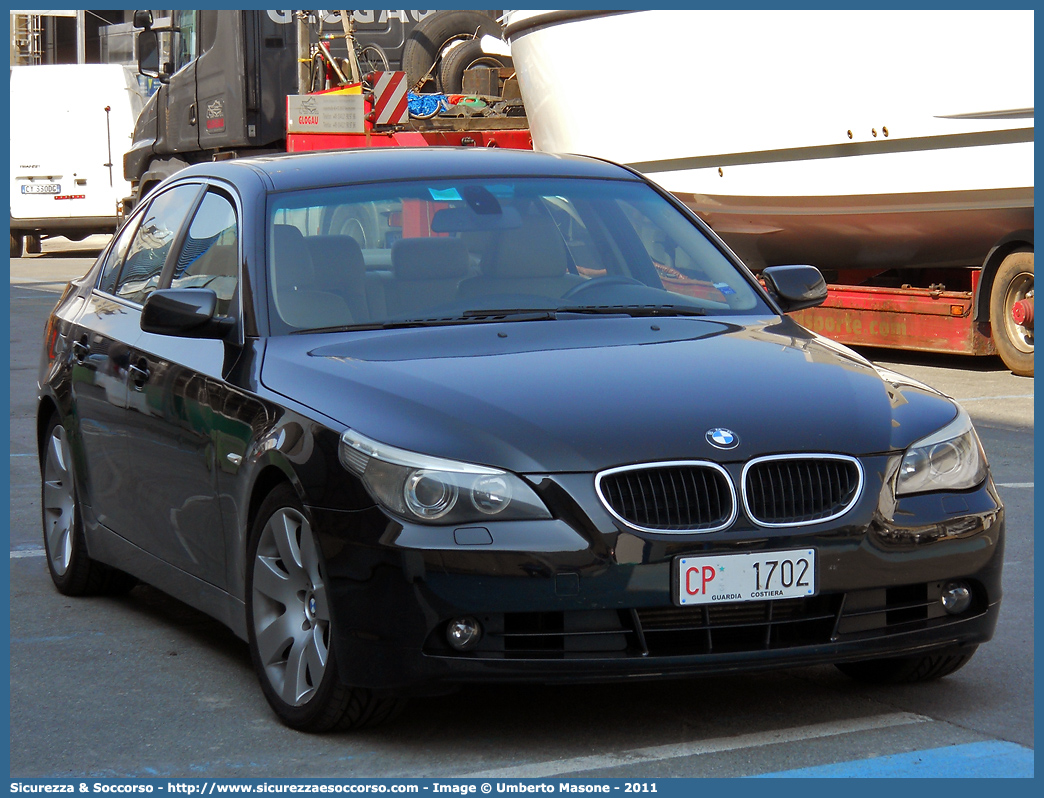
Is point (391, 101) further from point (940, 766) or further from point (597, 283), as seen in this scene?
point (940, 766)

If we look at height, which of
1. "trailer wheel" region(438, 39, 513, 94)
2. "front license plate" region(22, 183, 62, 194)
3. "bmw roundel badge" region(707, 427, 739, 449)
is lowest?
"bmw roundel badge" region(707, 427, 739, 449)

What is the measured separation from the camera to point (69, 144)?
93.6 ft

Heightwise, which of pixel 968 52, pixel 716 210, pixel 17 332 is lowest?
pixel 17 332

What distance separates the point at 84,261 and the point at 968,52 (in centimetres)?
2100

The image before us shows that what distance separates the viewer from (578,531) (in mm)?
3902

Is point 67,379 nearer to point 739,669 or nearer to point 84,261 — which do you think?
point 739,669

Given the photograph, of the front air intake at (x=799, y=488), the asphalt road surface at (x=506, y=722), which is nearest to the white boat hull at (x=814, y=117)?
the asphalt road surface at (x=506, y=722)

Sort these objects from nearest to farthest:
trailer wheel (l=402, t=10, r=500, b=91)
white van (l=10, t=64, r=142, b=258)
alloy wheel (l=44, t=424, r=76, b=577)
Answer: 1. alloy wheel (l=44, t=424, r=76, b=577)
2. trailer wheel (l=402, t=10, r=500, b=91)
3. white van (l=10, t=64, r=142, b=258)

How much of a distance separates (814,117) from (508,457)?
9805mm

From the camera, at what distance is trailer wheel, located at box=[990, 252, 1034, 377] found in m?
12.1

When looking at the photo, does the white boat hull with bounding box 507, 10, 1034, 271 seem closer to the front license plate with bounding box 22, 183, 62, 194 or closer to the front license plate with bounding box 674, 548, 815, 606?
the front license plate with bounding box 674, 548, 815, 606

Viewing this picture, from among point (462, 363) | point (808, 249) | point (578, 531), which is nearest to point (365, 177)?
point (462, 363)

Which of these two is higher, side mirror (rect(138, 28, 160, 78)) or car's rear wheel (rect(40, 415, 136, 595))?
side mirror (rect(138, 28, 160, 78))

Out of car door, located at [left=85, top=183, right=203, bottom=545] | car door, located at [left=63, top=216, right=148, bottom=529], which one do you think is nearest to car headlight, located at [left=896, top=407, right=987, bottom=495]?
car door, located at [left=85, top=183, right=203, bottom=545]
